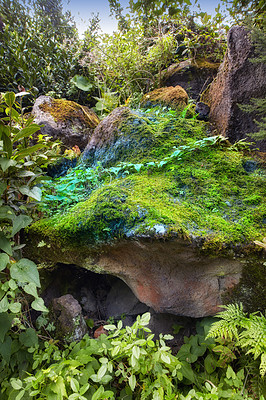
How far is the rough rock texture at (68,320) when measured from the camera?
2.15 m

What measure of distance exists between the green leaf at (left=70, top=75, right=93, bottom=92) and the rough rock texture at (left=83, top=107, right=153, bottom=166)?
8.31ft

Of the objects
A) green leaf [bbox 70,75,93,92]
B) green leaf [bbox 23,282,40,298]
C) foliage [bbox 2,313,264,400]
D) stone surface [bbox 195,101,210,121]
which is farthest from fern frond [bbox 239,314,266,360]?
green leaf [bbox 70,75,93,92]

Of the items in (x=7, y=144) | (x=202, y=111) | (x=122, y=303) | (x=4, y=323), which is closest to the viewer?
(x=4, y=323)

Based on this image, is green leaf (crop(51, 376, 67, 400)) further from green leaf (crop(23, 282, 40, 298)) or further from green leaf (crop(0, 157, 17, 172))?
green leaf (crop(0, 157, 17, 172))

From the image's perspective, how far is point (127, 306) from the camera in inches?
109

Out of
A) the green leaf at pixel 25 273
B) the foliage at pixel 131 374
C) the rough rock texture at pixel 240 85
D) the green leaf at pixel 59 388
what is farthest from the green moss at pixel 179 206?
the green leaf at pixel 59 388

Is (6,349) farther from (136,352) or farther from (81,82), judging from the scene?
(81,82)

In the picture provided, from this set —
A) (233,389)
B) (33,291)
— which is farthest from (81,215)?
(233,389)

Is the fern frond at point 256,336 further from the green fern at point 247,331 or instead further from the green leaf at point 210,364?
the green leaf at point 210,364

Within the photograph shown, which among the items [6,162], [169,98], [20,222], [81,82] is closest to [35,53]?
[81,82]

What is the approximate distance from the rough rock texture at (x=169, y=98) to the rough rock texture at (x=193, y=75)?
0.93 meters

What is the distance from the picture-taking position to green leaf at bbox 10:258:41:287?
1448 millimetres

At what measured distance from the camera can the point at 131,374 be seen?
1465 millimetres

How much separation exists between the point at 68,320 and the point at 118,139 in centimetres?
227
